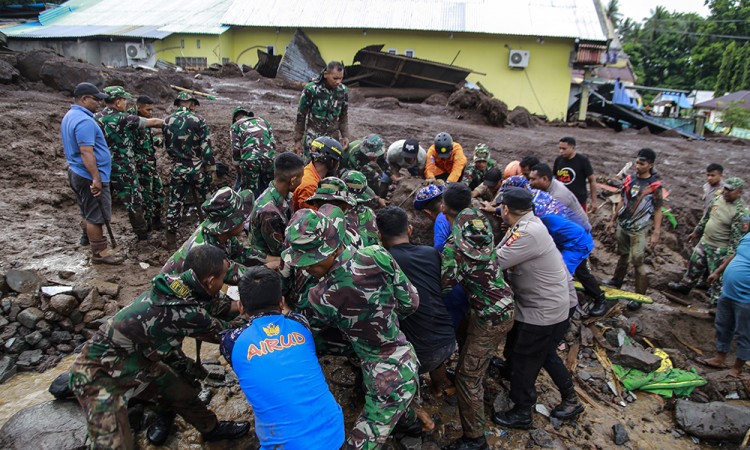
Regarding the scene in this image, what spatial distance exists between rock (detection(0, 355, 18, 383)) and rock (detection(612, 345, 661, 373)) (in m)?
5.87

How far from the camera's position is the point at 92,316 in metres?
4.36

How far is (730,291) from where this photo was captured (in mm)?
4539

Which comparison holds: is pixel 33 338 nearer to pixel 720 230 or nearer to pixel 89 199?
pixel 89 199

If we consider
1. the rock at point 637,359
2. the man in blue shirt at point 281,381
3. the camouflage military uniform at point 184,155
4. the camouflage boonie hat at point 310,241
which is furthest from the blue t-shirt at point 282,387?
the camouflage military uniform at point 184,155

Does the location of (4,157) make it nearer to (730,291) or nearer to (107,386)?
(107,386)

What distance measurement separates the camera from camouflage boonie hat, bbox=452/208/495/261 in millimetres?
3088

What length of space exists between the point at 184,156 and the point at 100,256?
5.27ft

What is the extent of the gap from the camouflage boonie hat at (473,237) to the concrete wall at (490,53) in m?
18.2

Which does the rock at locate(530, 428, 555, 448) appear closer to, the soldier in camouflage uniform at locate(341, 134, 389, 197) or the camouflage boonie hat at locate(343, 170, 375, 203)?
the camouflage boonie hat at locate(343, 170, 375, 203)

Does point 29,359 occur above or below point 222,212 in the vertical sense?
below

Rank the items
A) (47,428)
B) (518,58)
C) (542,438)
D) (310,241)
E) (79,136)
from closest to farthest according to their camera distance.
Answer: (310,241), (47,428), (542,438), (79,136), (518,58)

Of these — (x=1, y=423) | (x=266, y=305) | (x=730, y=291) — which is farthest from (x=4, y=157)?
(x=730, y=291)

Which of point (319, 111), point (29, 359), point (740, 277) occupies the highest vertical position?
point (319, 111)

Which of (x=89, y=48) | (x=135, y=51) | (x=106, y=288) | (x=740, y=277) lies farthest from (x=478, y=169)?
(x=89, y=48)
